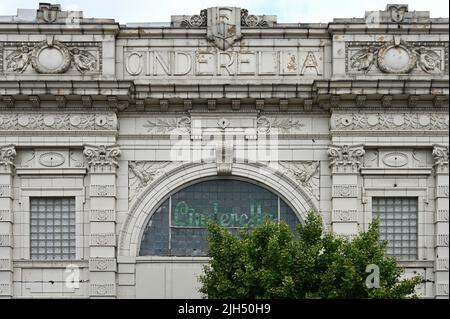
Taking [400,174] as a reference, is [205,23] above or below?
above

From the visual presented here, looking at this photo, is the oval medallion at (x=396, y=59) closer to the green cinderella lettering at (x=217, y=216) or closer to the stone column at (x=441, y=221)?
the stone column at (x=441, y=221)

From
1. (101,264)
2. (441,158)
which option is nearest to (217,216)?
(101,264)

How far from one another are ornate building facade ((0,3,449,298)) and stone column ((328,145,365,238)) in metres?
0.05

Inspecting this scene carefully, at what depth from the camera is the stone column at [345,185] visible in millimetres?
42594

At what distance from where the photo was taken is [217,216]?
1709 inches

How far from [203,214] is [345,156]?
510 cm

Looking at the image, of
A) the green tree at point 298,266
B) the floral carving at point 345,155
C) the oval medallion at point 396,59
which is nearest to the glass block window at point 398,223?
the floral carving at point 345,155

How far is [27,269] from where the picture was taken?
42.6 meters

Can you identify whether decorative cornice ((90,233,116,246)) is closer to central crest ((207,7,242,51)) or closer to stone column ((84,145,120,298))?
stone column ((84,145,120,298))

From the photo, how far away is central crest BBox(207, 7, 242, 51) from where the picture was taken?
43625mm

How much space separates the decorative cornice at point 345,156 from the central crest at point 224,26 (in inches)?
195

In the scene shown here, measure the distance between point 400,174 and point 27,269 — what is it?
12.7 metres
